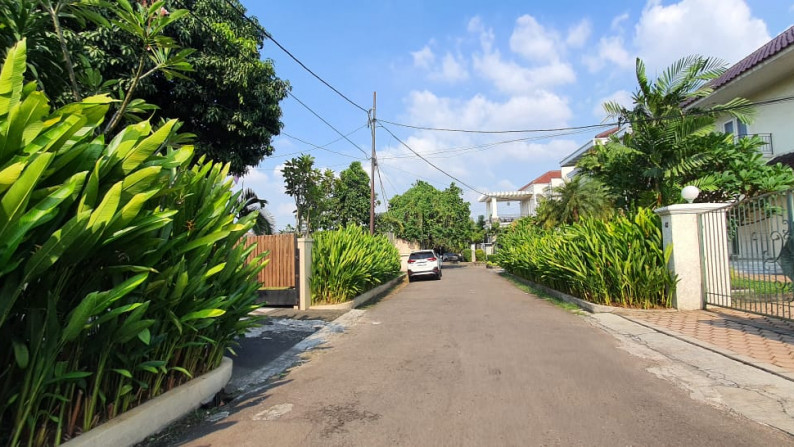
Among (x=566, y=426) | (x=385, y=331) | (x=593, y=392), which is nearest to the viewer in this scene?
(x=566, y=426)

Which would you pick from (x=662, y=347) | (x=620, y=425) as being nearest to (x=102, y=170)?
(x=620, y=425)

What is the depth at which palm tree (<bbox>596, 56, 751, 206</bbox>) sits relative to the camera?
1102 centimetres

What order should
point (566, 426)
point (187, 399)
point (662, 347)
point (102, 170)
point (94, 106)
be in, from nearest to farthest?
point (102, 170) < point (94, 106) < point (566, 426) < point (187, 399) < point (662, 347)

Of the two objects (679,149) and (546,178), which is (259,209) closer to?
(679,149)

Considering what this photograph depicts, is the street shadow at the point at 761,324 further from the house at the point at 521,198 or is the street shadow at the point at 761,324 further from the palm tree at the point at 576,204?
the house at the point at 521,198

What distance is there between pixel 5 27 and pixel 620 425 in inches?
240

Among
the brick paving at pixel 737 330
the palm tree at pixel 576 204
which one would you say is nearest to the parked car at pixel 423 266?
the palm tree at pixel 576 204

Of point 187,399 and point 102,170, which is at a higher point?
point 102,170

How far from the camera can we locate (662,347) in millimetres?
6328

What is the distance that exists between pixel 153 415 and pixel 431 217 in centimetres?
3976

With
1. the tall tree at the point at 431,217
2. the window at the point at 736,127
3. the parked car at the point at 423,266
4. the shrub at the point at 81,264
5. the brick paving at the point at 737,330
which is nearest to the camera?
the shrub at the point at 81,264

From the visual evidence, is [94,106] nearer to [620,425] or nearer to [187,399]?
[187,399]

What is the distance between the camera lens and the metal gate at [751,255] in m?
6.60

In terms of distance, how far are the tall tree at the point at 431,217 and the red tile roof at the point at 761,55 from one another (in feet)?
89.2
